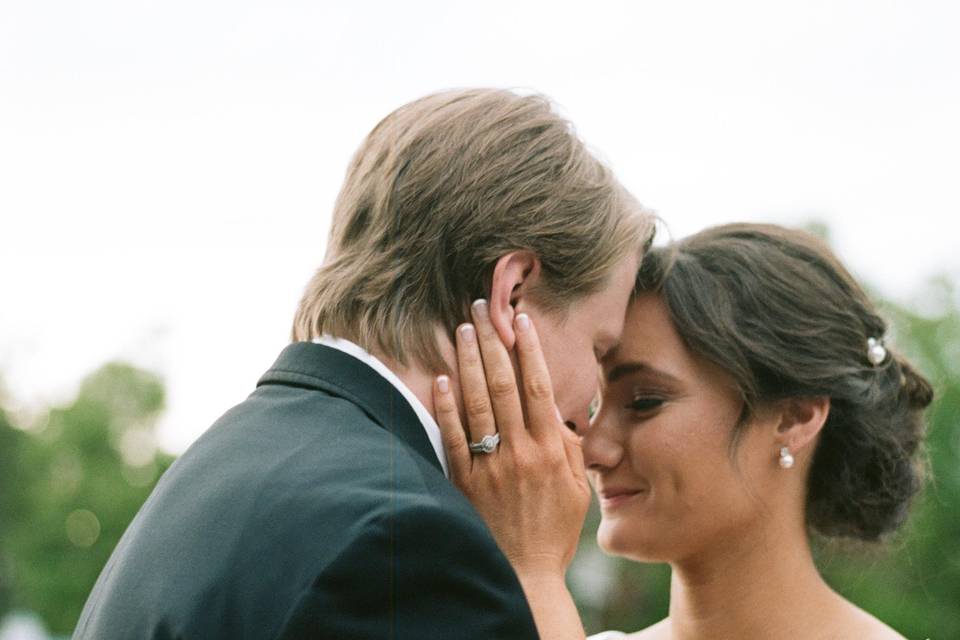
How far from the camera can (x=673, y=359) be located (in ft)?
→ 15.3

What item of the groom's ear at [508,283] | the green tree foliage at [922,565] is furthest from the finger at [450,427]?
the green tree foliage at [922,565]

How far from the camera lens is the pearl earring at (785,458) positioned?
470 cm

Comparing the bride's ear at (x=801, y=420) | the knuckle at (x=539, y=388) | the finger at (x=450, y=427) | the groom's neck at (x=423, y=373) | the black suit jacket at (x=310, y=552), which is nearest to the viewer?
the black suit jacket at (x=310, y=552)

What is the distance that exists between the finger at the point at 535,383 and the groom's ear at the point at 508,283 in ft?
0.12

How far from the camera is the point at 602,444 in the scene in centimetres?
471

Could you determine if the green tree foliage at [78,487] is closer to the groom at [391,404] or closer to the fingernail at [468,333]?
the groom at [391,404]

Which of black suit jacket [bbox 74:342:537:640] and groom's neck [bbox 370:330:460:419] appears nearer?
black suit jacket [bbox 74:342:537:640]

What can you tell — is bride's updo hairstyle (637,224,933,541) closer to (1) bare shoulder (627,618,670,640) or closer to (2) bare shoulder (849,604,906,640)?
(2) bare shoulder (849,604,906,640)

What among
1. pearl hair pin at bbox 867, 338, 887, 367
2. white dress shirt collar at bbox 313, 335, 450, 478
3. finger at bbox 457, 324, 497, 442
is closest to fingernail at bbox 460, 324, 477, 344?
finger at bbox 457, 324, 497, 442

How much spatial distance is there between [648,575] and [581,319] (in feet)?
115

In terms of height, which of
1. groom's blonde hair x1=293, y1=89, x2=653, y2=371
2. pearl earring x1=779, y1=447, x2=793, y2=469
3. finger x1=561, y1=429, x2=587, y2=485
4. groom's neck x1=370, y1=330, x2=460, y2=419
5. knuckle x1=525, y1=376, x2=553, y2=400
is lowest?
pearl earring x1=779, y1=447, x2=793, y2=469

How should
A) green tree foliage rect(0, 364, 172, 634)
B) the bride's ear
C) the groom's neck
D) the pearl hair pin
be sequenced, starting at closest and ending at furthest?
the groom's neck < the bride's ear < the pearl hair pin < green tree foliage rect(0, 364, 172, 634)

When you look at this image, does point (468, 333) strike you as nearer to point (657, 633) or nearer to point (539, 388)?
point (539, 388)

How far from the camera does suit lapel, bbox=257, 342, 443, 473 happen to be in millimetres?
3021
